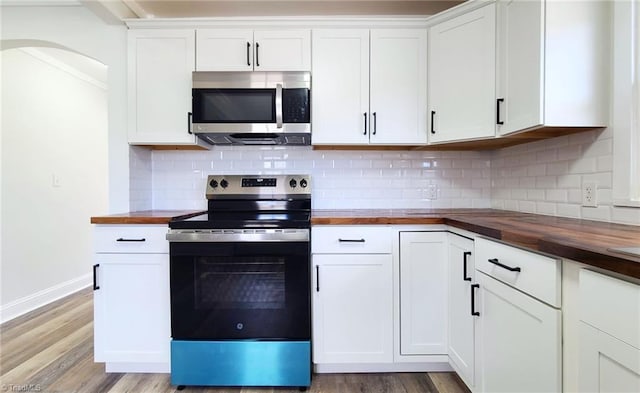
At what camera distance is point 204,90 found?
6.37 ft

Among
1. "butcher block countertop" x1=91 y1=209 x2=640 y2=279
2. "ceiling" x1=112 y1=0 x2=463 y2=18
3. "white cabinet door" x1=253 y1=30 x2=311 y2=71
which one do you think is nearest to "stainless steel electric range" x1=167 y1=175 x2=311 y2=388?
"butcher block countertop" x1=91 y1=209 x2=640 y2=279

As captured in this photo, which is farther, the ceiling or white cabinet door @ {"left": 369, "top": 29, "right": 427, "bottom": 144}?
the ceiling

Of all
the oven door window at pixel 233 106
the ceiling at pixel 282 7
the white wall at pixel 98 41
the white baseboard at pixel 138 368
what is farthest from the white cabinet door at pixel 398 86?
the white baseboard at pixel 138 368

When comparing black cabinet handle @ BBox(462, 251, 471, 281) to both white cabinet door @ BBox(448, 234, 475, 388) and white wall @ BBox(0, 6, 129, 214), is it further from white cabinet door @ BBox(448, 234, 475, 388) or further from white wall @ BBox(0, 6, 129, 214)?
white wall @ BBox(0, 6, 129, 214)

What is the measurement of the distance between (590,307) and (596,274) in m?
0.10

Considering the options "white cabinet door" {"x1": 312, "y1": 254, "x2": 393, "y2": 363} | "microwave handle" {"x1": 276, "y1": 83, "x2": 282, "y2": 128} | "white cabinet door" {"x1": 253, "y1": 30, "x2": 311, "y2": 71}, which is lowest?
"white cabinet door" {"x1": 312, "y1": 254, "x2": 393, "y2": 363}

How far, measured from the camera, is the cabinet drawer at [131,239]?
1753 millimetres

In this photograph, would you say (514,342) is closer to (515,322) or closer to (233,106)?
(515,322)

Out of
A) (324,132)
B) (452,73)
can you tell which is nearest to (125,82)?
(324,132)

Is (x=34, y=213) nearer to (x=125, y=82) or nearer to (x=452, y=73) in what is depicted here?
(x=125, y=82)

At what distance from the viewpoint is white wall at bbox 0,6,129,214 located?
2.03 m

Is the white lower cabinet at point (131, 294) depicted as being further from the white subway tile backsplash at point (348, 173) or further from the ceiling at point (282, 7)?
the ceiling at point (282, 7)

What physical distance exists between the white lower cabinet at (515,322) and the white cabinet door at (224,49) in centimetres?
173

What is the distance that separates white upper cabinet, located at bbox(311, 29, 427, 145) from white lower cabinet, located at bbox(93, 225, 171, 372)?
1.18 meters
